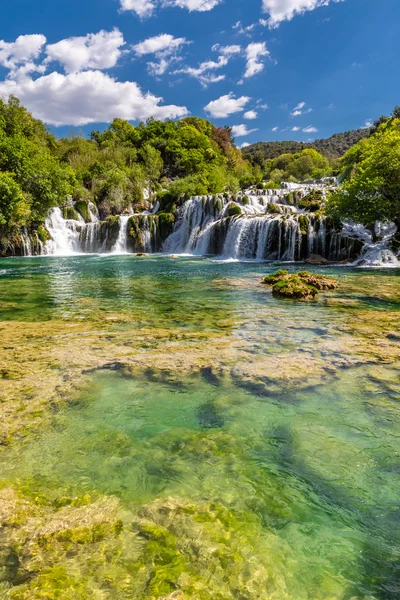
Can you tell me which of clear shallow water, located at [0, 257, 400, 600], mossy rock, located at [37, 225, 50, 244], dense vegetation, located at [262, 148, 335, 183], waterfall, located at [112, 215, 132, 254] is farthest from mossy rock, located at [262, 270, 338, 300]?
dense vegetation, located at [262, 148, 335, 183]

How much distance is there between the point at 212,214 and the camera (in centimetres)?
3556

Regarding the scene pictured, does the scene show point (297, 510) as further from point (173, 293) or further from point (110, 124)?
point (110, 124)

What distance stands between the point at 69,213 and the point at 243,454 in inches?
1695

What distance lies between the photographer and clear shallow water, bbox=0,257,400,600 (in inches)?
87.4

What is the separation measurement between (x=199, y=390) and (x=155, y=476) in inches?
69.3

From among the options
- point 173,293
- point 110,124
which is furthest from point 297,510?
point 110,124

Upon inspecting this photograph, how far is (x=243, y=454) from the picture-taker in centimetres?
341

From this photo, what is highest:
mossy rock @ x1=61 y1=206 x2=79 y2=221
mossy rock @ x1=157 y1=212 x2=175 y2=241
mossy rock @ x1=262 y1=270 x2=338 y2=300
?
mossy rock @ x1=61 y1=206 x2=79 y2=221

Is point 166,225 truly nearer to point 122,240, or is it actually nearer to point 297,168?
point 122,240

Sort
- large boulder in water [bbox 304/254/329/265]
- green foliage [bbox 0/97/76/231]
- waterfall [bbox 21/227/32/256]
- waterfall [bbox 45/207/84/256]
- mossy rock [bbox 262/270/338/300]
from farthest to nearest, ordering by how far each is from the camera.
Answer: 1. waterfall [bbox 45/207/84/256]
2. waterfall [bbox 21/227/32/256]
3. green foliage [bbox 0/97/76/231]
4. large boulder in water [bbox 304/254/329/265]
5. mossy rock [bbox 262/270/338/300]

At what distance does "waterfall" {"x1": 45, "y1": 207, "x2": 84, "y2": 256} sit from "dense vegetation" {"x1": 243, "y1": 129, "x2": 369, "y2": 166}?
88.0 m

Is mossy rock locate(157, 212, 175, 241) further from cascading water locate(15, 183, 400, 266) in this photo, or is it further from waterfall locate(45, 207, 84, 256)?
waterfall locate(45, 207, 84, 256)

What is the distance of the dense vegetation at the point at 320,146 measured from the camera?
394 feet

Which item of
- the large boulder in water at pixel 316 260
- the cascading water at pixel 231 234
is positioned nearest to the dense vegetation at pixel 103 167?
the cascading water at pixel 231 234
